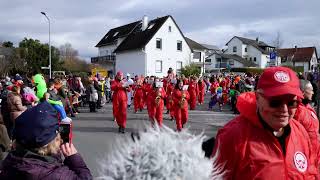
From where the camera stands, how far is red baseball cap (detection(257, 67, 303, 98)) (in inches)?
95.9

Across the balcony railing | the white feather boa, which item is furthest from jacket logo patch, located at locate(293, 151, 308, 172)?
the balcony railing

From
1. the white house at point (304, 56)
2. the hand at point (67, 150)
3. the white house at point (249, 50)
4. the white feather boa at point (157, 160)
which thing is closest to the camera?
the white feather boa at point (157, 160)

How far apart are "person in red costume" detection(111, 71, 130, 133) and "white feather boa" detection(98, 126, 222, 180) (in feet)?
35.2

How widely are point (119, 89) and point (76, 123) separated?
2847mm

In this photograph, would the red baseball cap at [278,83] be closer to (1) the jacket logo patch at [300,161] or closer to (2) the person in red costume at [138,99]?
(1) the jacket logo patch at [300,161]

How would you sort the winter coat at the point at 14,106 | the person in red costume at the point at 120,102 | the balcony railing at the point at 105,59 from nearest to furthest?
1. the winter coat at the point at 14,106
2. the person in red costume at the point at 120,102
3. the balcony railing at the point at 105,59

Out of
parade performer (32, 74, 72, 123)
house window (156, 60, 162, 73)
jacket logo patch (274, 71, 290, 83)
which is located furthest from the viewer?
house window (156, 60, 162, 73)

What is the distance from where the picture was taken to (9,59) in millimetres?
56625

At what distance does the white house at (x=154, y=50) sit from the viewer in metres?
50.7

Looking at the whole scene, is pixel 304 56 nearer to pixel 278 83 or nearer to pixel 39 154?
pixel 278 83

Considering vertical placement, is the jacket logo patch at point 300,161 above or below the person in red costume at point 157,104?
above

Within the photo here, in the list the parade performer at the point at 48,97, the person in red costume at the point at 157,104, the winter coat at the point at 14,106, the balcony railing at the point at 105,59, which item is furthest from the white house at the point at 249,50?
the winter coat at the point at 14,106

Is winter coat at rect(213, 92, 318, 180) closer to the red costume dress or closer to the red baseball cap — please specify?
the red baseball cap

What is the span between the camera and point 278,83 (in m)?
2.44
